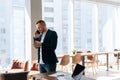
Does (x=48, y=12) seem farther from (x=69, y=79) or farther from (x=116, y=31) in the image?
(x=69, y=79)

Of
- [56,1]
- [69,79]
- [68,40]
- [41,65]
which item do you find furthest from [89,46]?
[69,79]

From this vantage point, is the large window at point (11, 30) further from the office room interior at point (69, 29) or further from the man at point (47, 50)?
the man at point (47, 50)

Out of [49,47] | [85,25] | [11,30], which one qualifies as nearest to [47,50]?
[49,47]

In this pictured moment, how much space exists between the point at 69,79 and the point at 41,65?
1.06 meters

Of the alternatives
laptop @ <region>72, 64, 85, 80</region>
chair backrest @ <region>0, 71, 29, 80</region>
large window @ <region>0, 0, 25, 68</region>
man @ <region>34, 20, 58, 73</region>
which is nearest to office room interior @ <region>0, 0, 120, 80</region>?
large window @ <region>0, 0, 25, 68</region>

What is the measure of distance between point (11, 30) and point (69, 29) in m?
2.65

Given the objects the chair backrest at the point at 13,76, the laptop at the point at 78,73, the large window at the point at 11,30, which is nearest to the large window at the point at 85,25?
the large window at the point at 11,30

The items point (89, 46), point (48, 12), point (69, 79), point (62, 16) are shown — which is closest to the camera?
point (69, 79)

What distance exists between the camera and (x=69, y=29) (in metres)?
9.06

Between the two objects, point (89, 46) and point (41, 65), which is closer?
point (41, 65)

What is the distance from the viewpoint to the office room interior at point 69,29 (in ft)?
23.5

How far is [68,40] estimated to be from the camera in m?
9.05

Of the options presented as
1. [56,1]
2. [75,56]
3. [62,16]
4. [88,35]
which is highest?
[56,1]

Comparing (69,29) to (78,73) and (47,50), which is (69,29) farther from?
(78,73)
